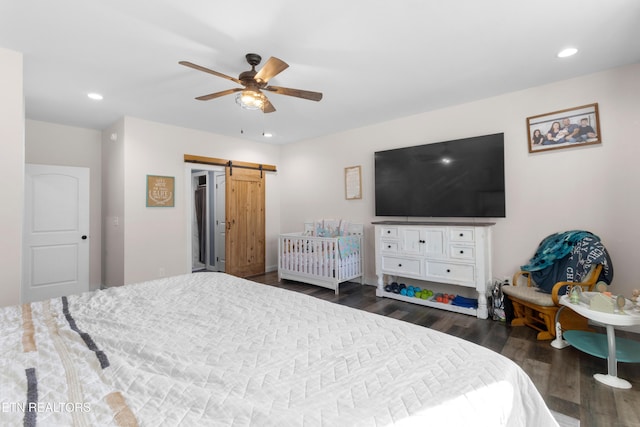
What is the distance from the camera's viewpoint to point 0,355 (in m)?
1.03

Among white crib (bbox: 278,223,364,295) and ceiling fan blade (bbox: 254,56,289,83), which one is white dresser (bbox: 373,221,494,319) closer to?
white crib (bbox: 278,223,364,295)

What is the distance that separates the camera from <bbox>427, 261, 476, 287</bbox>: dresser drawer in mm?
3176

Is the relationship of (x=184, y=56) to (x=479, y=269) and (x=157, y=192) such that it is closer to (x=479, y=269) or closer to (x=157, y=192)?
(x=157, y=192)

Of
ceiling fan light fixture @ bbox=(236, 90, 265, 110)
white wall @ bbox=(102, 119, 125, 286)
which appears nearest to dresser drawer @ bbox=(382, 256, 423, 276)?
ceiling fan light fixture @ bbox=(236, 90, 265, 110)

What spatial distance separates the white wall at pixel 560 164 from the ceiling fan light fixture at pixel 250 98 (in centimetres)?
233

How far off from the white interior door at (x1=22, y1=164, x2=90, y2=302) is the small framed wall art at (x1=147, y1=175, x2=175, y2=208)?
3.23 ft

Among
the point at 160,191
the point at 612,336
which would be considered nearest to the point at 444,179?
the point at 612,336

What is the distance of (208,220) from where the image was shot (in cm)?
575

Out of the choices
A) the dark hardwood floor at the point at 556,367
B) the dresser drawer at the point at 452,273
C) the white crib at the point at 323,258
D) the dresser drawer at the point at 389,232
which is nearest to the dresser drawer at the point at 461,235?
the dresser drawer at the point at 452,273

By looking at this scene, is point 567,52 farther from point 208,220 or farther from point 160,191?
point 208,220

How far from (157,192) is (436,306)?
13.2ft

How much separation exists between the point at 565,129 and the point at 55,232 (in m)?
6.26

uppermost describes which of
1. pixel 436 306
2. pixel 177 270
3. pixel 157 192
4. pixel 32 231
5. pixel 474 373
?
pixel 157 192

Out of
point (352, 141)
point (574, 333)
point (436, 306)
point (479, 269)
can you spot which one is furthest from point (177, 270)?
point (574, 333)
